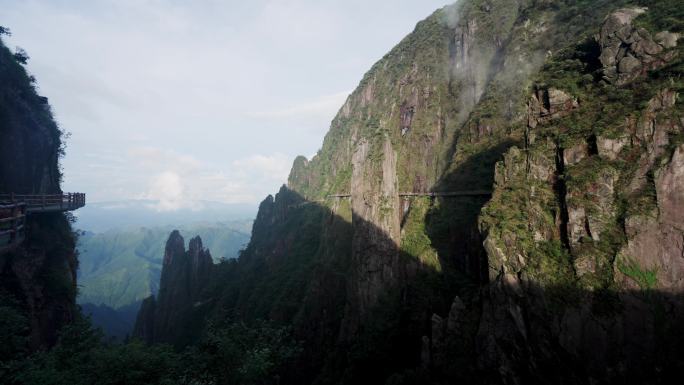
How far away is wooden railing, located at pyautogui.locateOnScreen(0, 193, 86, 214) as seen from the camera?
19.9 metres

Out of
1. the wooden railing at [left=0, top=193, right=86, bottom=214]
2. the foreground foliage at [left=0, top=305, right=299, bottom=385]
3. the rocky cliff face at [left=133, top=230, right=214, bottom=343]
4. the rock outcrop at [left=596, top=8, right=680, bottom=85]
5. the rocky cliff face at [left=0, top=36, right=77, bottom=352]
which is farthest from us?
the rocky cliff face at [left=133, top=230, right=214, bottom=343]

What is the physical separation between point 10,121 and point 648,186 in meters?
37.4

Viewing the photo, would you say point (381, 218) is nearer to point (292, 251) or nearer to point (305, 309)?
point (305, 309)

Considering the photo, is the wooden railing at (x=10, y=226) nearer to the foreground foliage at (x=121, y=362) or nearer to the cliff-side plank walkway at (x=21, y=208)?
the cliff-side plank walkway at (x=21, y=208)

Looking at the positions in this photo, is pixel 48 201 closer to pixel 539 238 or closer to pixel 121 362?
pixel 121 362

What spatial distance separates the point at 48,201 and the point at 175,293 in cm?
5694

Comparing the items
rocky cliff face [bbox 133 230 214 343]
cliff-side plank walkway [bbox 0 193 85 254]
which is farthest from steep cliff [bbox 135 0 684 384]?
rocky cliff face [bbox 133 230 214 343]

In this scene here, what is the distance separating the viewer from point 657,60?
13836 mm

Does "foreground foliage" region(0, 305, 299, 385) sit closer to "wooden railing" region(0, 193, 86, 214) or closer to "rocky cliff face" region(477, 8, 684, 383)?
"wooden railing" region(0, 193, 86, 214)

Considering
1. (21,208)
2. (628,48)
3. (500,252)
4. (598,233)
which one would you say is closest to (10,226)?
(21,208)

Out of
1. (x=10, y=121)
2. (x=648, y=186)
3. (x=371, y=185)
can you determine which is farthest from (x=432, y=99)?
(x=10, y=121)

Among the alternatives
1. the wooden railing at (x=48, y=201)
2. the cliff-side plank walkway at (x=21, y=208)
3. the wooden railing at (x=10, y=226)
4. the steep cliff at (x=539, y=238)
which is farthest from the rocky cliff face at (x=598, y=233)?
the wooden railing at (x=48, y=201)

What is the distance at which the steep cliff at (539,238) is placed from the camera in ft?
36.7

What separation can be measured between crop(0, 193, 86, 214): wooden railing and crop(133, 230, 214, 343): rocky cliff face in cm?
4492
